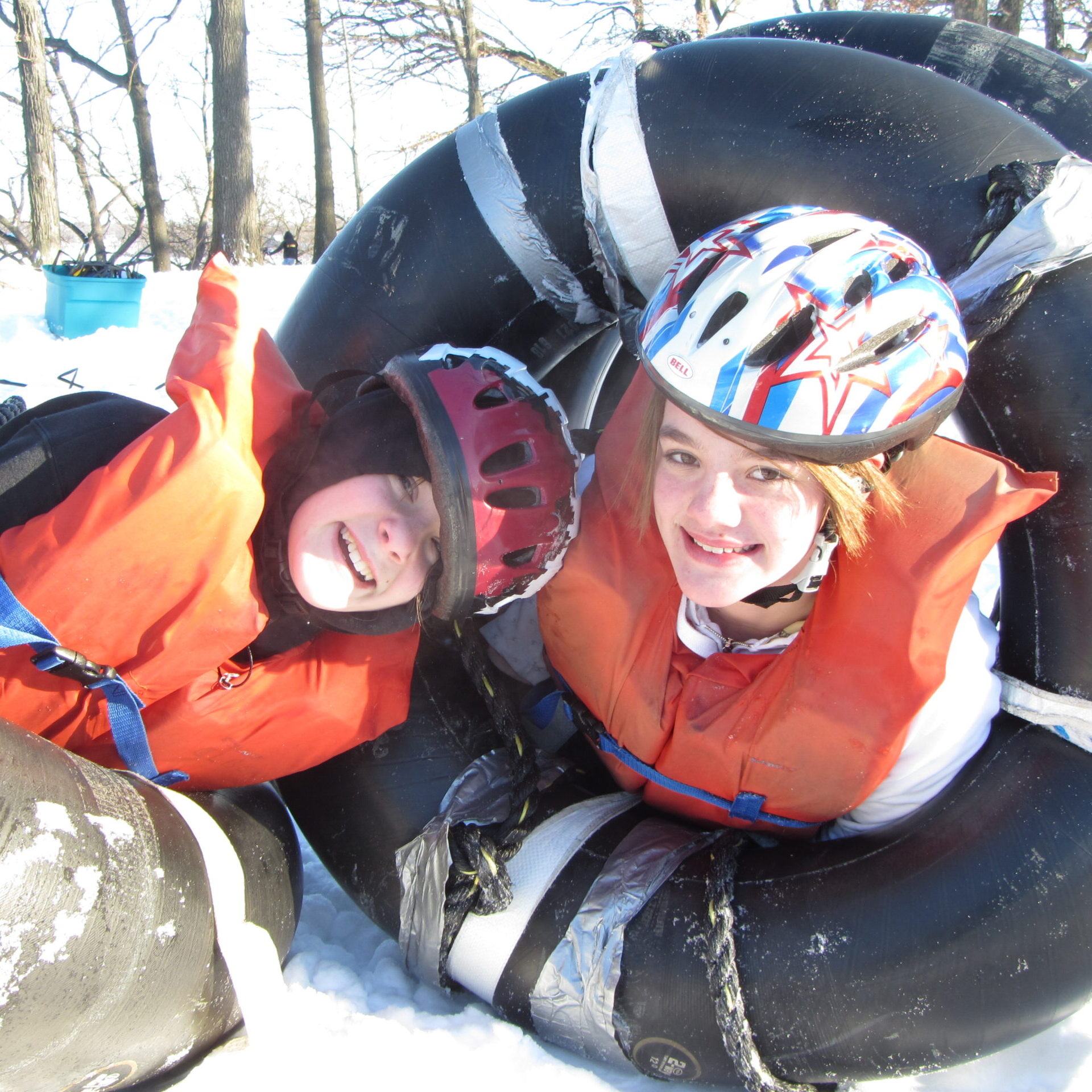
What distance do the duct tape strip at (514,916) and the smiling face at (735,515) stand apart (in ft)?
2.32

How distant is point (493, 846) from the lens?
2035mm

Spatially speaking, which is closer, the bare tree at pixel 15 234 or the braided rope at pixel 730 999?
the braided rope at pixel 730 999

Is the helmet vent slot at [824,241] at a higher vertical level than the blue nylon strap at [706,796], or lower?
higher

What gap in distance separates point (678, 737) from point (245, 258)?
35.7 feet

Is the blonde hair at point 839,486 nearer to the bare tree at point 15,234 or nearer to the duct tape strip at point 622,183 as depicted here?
the duct tape strip at point 622,183

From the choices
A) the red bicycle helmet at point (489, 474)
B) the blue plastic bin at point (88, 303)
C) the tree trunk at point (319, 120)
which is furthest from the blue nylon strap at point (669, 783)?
the tree trunk at point (319, 120)

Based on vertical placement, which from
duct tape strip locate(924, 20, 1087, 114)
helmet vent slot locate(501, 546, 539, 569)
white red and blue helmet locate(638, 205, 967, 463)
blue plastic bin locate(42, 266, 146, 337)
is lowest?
blue plastic bin locate(42, 266, 146, 337)

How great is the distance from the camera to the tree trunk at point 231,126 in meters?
10.8

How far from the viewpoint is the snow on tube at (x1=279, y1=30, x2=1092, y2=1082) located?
5.76 ft

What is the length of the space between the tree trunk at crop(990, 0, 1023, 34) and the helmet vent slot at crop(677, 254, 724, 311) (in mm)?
8628

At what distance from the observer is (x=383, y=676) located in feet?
7.10

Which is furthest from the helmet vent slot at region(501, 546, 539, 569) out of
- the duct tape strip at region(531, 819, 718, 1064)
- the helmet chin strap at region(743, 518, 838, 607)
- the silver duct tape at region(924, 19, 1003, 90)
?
the silver duct tape at region(924, 19, 1003, 90)

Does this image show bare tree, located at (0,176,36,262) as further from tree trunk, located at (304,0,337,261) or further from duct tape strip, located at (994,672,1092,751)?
duct tape strip, located at (994,672,1092,751)

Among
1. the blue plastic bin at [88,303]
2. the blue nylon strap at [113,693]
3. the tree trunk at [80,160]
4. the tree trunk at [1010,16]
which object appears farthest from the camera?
the tree trunk at [80,160]
